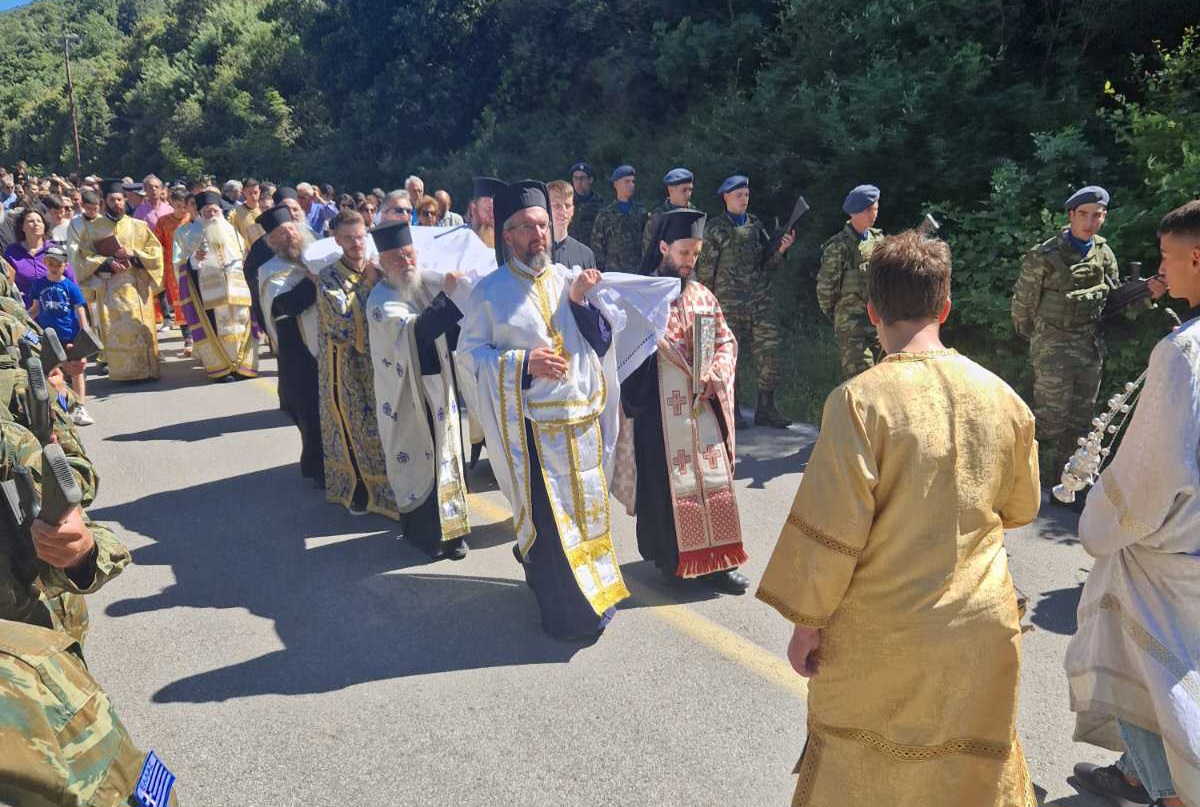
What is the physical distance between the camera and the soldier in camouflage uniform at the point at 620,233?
41.6 ft

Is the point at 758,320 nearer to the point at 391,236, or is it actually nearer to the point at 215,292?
the point at 391,236

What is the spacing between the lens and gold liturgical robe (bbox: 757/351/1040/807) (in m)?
2.58

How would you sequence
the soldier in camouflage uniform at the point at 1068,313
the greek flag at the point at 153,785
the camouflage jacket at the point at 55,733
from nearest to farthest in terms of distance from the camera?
the camouflage jacket at the point at 55,733 → the greek flag at the point at 153,785 → the soldier in camouflage uniform at the point at 1068,313

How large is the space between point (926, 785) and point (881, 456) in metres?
0.90

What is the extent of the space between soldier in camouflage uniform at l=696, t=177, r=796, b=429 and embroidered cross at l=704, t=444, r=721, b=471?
384 centimetres

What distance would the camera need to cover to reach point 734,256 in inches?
370

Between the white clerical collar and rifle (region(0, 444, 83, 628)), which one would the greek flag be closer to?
rifle (region(0, 444, 83, 628))

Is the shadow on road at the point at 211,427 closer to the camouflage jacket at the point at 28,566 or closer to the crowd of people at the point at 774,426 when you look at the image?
the crowd of people at the point at 774,426

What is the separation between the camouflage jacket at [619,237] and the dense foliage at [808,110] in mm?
2133

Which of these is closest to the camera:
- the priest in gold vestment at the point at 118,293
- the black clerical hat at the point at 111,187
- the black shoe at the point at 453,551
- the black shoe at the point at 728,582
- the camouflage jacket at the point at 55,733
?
the camouflage jacket at the point at 55,733

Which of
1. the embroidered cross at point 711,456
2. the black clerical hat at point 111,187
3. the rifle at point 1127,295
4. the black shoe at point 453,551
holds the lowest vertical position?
Answer: the black shoe at point 453,551

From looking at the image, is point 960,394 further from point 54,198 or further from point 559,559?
point 54,198

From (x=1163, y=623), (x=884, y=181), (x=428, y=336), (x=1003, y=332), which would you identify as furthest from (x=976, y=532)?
(x=884, y=181)

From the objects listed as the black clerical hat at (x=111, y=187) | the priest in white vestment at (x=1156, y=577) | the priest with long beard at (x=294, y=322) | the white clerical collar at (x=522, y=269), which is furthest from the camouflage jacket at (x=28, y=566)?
the black clerical hat at (x=111, y=187)
